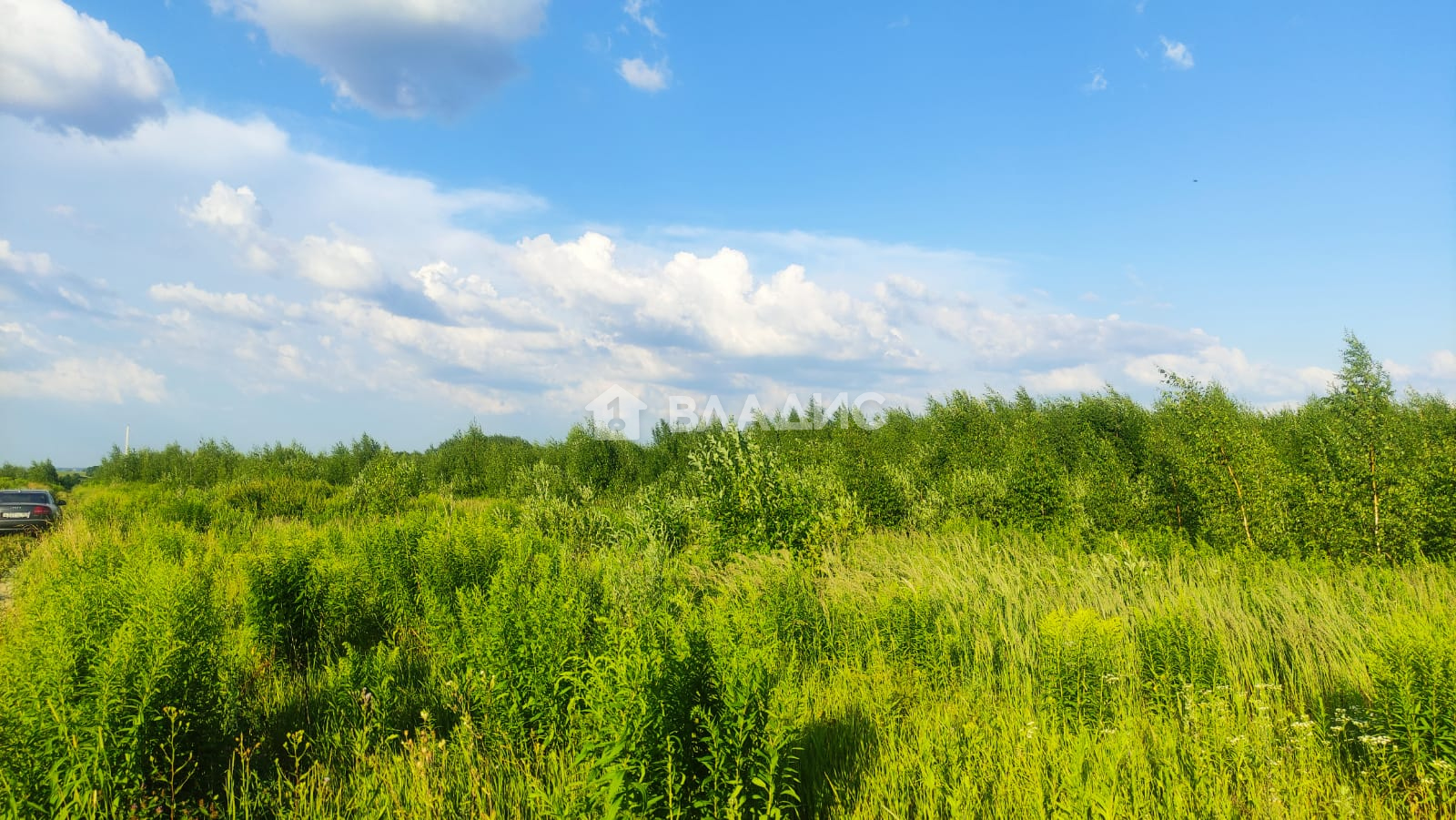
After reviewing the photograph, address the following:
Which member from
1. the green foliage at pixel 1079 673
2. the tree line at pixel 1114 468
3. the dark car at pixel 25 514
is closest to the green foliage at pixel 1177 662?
the green foliage at pixel 1079 673

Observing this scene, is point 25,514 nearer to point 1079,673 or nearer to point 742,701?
point 742,701

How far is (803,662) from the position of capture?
591 centimetres

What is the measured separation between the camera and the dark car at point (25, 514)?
19.3 meters

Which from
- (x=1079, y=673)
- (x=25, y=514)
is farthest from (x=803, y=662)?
(x=25, y=514)

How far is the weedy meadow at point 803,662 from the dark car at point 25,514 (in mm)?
10841

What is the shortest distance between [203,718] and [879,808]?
368 centimetres

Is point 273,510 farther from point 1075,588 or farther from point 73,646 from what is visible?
point 1075,588

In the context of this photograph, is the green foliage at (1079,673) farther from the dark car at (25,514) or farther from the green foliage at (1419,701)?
the dark car at (25,514)

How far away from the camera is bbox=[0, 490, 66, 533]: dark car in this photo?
1930 cm

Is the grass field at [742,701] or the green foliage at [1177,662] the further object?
the green foliage at [1177,662]

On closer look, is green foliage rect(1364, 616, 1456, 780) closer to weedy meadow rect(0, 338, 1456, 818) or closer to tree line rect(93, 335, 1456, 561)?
weedy meadow rect(0, 338, 1456, 818)

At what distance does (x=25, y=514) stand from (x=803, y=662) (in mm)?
24425

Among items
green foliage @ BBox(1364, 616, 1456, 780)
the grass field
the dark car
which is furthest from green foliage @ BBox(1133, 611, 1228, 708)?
the dark car

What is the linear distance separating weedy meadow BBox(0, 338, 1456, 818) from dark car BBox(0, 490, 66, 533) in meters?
10.8
